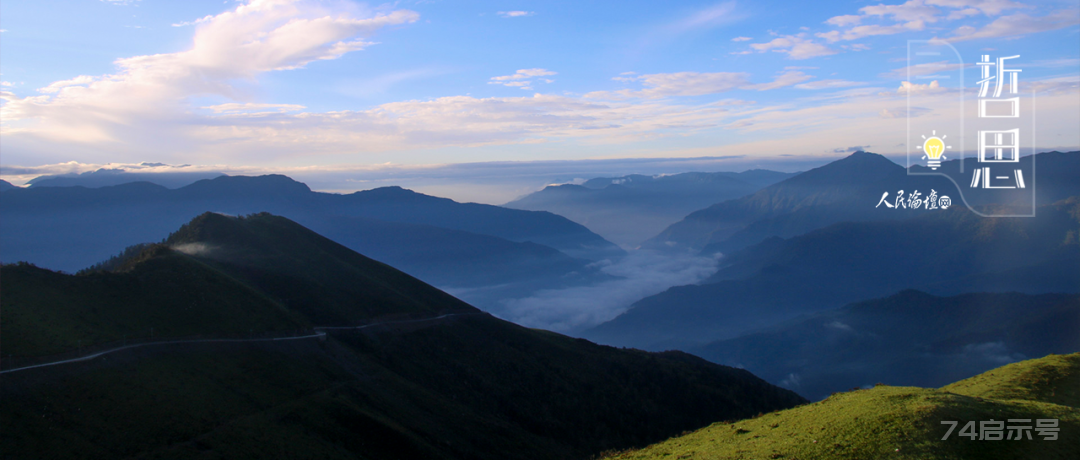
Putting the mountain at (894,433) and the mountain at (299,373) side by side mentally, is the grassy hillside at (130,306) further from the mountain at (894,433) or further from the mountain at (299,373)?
the mountain at (894,433)

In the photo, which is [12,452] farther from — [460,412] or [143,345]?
[460,412]

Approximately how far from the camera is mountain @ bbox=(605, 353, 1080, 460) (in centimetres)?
2119

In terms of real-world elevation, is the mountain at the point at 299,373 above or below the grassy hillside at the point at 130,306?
below

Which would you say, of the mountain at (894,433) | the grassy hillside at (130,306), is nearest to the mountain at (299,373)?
the grassy hillside at (130,306)

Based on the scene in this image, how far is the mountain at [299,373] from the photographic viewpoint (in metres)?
32.5

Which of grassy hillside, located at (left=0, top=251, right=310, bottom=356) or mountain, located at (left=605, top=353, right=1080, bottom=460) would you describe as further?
grassy hillside, located at (left=0, top=251, right=310, bottom=356)

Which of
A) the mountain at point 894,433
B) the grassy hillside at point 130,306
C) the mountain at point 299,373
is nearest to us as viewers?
the mountain at point 894,433

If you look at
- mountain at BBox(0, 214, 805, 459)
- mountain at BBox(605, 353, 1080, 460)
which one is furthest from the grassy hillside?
mountain at BBox(605, 353, 1080, 460)

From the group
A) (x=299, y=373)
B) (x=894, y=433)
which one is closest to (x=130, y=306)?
(x=299, y=373)

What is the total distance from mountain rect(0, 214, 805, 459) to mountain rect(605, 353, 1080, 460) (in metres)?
13.4

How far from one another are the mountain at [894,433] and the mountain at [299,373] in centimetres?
1341

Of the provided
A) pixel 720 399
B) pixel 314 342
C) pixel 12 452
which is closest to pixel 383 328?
pixel 314 342

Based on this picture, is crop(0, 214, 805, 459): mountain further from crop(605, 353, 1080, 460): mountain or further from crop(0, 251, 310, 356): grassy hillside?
crop(605, 353, 1080, 460): mountain

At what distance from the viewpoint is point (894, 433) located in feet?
72.1
